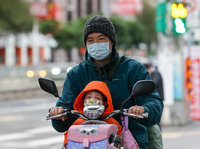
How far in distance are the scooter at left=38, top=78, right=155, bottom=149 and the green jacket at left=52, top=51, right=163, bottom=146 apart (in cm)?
17

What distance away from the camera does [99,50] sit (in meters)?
3.50

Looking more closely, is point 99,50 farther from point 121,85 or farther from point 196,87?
point 196,87

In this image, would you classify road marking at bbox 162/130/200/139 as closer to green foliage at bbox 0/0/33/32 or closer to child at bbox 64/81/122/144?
child at bbox 64/81/122/144

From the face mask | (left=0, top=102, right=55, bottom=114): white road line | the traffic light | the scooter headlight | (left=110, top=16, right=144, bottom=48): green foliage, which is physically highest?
(left=110, top=16, right=144, bottom=48): green foliage

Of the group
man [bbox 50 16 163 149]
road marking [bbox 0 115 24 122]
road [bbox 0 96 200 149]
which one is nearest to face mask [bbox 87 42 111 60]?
man [bbox 50 16 163 149]

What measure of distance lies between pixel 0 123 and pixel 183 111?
5.07 metres

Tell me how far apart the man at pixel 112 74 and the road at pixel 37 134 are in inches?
252

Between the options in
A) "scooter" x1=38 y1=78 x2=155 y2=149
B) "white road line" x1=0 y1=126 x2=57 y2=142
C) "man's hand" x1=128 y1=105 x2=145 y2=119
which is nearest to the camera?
"scooter" x1=38 y1=78 x2=155 y2=149

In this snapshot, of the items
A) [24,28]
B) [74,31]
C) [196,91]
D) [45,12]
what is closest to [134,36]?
[74,31]

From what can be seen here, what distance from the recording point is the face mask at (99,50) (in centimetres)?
350

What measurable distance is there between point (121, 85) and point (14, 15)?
112ft

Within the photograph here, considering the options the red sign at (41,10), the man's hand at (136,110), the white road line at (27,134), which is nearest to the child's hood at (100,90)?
the man's hand at (136,110)

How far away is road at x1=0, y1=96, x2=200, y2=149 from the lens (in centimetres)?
1045

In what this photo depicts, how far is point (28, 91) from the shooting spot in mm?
25453
